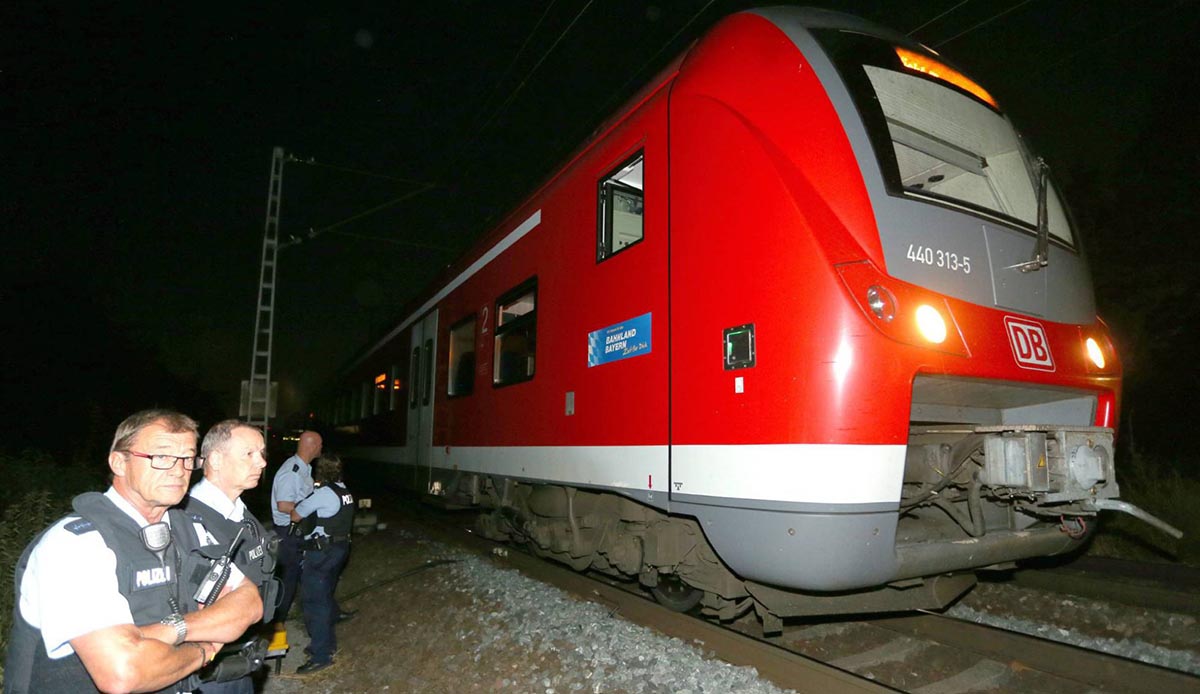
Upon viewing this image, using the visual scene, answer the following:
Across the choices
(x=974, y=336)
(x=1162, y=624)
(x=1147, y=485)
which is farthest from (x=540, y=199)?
(x=1147, y=485)

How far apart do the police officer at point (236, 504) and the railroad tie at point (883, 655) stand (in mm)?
3308

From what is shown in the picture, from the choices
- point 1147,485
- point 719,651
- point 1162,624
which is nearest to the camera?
point 719,651

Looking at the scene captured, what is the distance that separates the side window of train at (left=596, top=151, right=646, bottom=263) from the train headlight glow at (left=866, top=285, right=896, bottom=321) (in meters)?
2.00

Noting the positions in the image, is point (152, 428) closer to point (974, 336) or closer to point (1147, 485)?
point (974, 336)

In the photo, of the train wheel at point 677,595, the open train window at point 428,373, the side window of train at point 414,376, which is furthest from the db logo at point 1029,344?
the side window of train at point 414,376

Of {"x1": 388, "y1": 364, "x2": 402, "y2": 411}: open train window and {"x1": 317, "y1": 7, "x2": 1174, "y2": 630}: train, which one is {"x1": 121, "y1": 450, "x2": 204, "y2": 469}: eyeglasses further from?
{"x1": 388, "y1": 364, "x2": 402, "y2": 411}: open train window

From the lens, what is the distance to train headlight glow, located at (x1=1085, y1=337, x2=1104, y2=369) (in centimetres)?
416

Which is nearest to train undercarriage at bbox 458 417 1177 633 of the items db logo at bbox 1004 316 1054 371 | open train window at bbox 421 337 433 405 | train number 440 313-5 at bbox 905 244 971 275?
db logo at bbox 1004 316 1054 371

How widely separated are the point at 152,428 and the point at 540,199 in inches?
168

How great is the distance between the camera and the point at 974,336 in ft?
11.8

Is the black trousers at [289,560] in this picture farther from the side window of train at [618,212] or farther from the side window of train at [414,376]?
the side window of train at [414,376]

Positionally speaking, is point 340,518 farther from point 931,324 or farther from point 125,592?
point 931,324

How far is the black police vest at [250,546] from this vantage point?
2617 mm

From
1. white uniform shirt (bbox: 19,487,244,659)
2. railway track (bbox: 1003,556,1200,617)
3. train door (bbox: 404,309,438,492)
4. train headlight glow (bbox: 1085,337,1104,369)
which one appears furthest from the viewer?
train door (bbox: 404,309,438,492)
